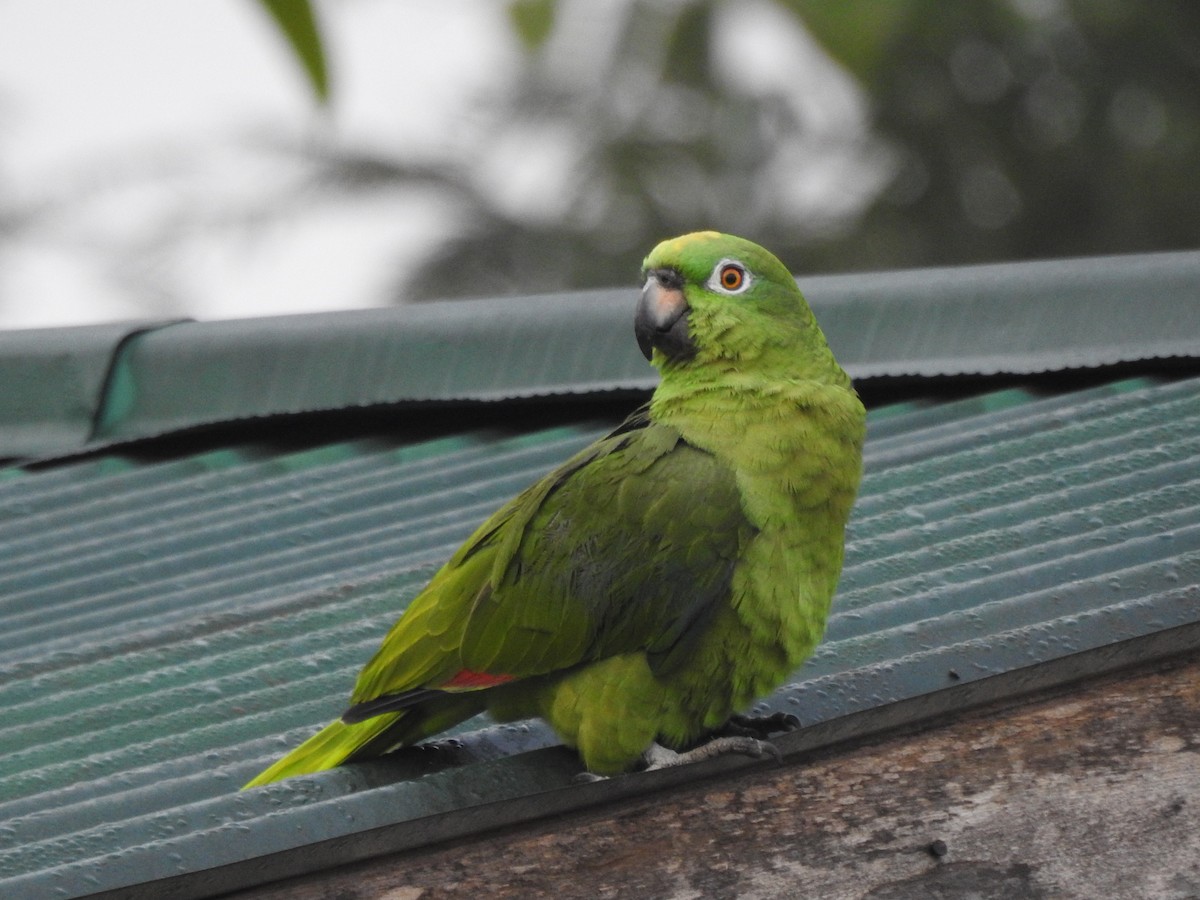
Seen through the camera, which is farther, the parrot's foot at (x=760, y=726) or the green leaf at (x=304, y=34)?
the parrot's foot at (x=760, y=726)

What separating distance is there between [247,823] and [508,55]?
10.9 meters

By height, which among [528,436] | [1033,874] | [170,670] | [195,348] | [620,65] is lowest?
[1033,874]

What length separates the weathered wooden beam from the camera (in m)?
2.06

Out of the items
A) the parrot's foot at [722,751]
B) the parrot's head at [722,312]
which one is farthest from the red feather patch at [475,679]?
the parrot's head at [722,312]

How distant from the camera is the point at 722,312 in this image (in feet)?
8.52

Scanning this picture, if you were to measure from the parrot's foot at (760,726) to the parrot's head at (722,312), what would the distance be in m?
0.59

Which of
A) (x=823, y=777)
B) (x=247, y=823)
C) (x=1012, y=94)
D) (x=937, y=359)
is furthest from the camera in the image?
(x=1012, y=94)

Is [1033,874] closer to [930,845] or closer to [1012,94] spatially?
[930,845]

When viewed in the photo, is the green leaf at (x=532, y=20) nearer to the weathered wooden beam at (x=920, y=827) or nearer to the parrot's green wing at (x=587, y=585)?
the parrot's green wing at (x=587, y=585)

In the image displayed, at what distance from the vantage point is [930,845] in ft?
7.05

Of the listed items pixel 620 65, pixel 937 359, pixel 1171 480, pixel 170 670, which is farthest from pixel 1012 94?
pixel 170 670

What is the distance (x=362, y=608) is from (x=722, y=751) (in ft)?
3.74

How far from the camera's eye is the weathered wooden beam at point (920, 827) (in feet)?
6.75

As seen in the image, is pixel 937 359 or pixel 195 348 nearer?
pixel 937 359
